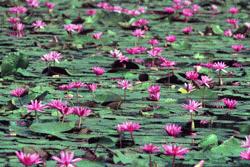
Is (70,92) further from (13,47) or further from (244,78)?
(13,47)

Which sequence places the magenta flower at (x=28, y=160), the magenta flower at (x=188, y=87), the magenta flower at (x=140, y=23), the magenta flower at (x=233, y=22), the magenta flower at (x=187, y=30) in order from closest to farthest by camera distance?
the magenta flower at (x=28, y=160) → the magenta flower at (x=188, y=87) → the magenta flower at (x=187, y=30) → the magenta flower at (x=140, y=23) → the magenta flower at (x=233, y=22)

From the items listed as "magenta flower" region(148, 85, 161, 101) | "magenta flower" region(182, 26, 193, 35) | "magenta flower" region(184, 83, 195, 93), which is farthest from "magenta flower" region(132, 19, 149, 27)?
"magenta flower" region(148, 85, 161, 101)

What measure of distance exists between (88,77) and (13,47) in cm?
155

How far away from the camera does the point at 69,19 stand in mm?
9344

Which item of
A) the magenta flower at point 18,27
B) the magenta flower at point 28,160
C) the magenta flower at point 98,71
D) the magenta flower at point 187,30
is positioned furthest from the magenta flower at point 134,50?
the magenta flower at point 28,160

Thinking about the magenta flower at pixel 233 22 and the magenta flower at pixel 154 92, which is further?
the magenta flower at pixel 233 22

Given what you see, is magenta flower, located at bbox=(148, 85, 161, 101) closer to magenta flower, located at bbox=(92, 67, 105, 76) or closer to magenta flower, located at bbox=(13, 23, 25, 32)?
magenta flower, located at bbox=(92, 67, 105, 76)

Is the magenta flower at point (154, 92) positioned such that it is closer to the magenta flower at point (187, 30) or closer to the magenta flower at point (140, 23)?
the magenta flower at point (187, 30)

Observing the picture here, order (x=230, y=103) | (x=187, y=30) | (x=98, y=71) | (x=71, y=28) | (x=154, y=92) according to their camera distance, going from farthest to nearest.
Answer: (x=187, y=30)
(x=71, y=28)
(x=98, y=71)
(x=154, y=92)
(x=230, y=103)

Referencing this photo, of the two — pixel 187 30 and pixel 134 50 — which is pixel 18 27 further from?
pixel 187 30

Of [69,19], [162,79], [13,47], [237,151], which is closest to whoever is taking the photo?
[237,151]

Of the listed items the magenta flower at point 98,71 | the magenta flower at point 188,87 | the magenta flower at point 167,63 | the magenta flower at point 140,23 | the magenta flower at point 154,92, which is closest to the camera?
the magenta flower at point 154,92

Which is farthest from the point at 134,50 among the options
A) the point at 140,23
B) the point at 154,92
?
the point at 140,23

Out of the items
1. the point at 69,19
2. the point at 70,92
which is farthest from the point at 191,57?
the point at 69,19
